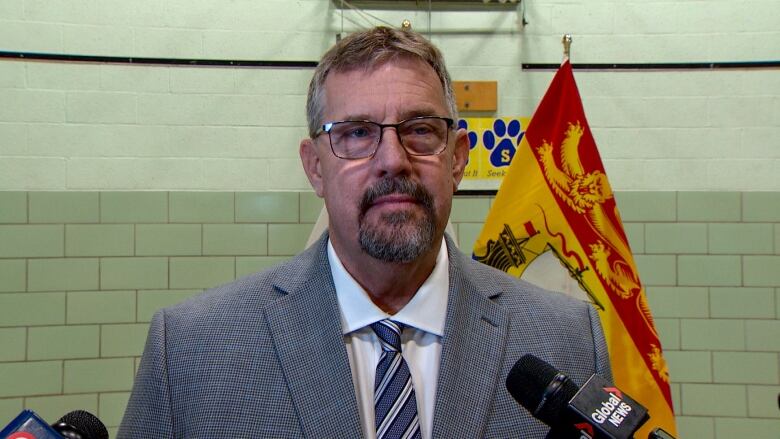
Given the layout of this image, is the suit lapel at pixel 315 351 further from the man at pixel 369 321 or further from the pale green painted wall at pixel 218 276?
the pale green painted wall at pixel 218 276

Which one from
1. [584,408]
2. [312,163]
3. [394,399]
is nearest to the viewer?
[584,408]

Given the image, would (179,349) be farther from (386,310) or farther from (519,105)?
(519,105)

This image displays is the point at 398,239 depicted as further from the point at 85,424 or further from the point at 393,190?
Result: the point at 85,424

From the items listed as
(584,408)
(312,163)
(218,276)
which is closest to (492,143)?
(218,276)

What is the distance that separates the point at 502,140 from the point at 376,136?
8.62ft

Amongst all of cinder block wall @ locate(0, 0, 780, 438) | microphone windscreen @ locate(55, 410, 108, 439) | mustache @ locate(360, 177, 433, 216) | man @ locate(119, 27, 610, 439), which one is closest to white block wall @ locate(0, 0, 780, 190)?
cinder block wall @ locate(0, 0, 780, 438)

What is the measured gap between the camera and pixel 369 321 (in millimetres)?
1354

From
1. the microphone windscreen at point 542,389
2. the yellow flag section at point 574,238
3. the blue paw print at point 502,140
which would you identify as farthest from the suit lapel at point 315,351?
the blue paw print at point 502,140

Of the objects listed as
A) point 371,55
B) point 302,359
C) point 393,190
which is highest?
point 371,55

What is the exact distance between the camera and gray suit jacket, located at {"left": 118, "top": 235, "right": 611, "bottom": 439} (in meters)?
1.25

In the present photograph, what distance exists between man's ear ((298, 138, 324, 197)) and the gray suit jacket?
127mm

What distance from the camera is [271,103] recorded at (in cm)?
387

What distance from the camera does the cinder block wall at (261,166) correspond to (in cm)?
369

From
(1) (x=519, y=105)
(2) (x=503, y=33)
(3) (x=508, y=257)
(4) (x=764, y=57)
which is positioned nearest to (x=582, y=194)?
(3) (x=508, y=257)
